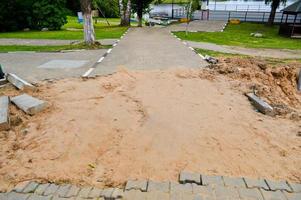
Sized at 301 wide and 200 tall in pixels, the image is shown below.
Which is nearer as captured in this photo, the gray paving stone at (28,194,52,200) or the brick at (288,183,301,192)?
the gray paving stone at (28,194,52,200)

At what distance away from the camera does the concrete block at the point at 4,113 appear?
14.8 feet

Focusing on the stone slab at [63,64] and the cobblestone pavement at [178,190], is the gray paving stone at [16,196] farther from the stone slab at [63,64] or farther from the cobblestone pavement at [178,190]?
the stone slab at [63,64]

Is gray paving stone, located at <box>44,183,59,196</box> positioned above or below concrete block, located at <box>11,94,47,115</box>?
below

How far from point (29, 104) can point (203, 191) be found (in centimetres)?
368

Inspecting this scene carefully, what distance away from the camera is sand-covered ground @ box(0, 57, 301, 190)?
11.4 feet

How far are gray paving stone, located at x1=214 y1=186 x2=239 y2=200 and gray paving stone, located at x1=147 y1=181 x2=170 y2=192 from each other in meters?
0.55

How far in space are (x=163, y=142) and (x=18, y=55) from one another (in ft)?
29.6

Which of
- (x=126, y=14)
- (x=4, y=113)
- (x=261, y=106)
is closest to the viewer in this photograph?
(x=4, y=113)

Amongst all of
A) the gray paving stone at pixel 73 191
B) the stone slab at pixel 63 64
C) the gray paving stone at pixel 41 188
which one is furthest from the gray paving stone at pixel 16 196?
the stone slab at pixel 63 64

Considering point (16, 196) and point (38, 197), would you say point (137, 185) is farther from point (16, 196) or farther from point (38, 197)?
point (16, 196)

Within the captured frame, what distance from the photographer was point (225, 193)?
3057 millimetres

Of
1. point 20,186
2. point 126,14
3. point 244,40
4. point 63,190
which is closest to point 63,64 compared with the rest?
point 20,186

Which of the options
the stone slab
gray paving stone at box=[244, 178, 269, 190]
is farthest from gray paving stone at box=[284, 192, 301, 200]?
the stone slab

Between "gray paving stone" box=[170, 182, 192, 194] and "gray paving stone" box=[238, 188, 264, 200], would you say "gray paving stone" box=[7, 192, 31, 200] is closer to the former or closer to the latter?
"gray paving stone" box=[170, 182, 192, 194]
